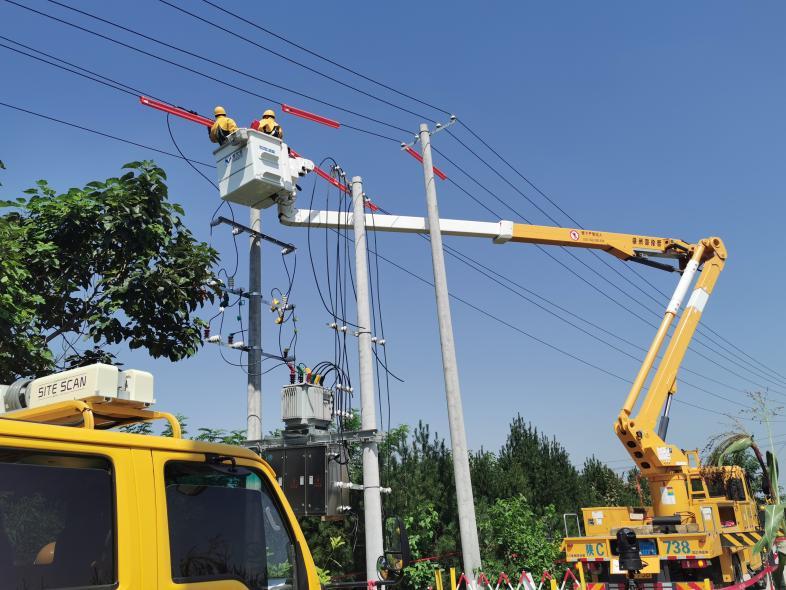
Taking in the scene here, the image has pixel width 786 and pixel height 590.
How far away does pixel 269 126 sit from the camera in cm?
1002

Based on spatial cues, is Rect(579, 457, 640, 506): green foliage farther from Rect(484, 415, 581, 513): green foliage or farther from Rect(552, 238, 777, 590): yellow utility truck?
Rect(552, 238, 777, 590): yellow utility truck

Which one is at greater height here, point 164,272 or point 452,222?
point 452,222

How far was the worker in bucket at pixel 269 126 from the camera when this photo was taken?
9.96 m

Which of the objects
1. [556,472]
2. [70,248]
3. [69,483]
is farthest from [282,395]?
[556,472]

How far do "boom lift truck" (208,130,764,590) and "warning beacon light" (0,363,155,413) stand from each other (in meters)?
6.19

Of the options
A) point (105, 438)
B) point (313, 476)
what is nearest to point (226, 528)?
point (105, 438)

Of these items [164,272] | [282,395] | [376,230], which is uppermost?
[376,230]

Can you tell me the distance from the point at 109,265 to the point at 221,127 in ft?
8.37

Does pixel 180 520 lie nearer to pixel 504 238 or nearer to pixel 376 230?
pixel 376 230

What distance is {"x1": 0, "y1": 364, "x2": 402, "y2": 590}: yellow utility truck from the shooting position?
2.83 m

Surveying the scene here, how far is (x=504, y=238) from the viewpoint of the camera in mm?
15938

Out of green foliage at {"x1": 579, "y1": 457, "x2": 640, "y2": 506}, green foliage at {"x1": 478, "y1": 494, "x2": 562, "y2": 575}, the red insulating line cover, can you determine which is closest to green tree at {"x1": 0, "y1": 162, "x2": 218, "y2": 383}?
the red insulating line cover

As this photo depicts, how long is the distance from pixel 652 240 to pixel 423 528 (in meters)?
8.88

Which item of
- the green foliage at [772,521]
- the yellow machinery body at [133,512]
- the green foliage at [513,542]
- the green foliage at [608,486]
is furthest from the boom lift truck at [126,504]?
the green foliage at [608,486]
